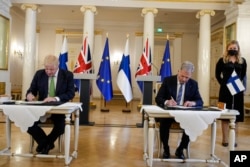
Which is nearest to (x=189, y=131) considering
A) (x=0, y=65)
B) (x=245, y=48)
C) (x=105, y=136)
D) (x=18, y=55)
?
(x=105, y=136)

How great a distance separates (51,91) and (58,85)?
5.2 inches

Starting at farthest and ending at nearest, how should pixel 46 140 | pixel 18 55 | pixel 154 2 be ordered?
pixel 18 55, pixel 154 2, pixel 46 140

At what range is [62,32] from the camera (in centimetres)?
1573

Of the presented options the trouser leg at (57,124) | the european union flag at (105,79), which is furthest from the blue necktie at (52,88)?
the european union flag at (105,79)

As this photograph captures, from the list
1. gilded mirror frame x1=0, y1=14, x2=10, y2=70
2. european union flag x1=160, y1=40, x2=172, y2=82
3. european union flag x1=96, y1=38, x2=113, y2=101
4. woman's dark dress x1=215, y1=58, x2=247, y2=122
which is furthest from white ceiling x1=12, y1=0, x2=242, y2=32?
woman's dark dress x1=215, y1=58, x2=247, y2=122

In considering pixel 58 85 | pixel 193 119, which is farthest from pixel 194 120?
pixel 58 85

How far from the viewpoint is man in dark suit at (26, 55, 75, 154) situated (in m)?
4.05

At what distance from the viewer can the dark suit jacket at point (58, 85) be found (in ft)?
14.0

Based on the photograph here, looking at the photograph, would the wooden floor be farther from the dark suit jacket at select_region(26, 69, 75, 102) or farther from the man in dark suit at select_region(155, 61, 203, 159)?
the dark suit jacket at select_region(26, 69, 75, 102)

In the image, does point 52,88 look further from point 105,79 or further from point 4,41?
point 4,41

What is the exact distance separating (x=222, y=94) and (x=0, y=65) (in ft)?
23.6

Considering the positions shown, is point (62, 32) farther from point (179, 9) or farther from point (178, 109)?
point (178, 109)

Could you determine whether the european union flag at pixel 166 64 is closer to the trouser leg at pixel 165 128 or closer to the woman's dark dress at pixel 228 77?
the woman's dark dress at pixel 228 77

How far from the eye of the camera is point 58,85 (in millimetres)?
4262
